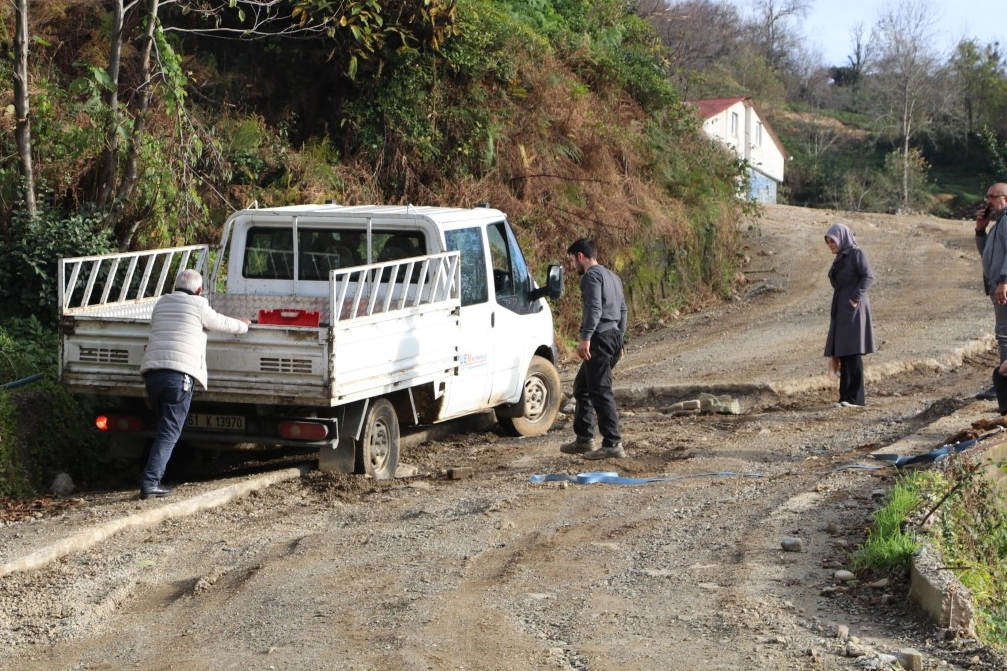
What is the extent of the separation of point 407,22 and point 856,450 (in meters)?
10.3

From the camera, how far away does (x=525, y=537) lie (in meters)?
7.71

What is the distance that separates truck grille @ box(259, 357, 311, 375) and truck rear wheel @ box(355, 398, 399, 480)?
92cm

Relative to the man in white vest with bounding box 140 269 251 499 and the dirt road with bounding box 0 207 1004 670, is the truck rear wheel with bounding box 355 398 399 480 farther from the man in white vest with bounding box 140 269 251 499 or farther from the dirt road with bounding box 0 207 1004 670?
the man in white vest with bounding box 140 269 251 499

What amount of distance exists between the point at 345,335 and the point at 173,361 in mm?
1191

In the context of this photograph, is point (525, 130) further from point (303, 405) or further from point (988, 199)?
point (303, 405)

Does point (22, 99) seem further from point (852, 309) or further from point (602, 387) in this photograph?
point (852, 309)

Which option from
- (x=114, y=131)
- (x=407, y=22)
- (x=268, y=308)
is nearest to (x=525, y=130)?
(x=407, y=22)

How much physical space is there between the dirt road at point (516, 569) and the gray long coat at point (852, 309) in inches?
27.0

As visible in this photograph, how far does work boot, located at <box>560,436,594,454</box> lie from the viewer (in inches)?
419

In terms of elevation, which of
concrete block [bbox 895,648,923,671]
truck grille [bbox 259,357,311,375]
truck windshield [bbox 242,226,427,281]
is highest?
truck windshield [bbox 242,226,427,281]

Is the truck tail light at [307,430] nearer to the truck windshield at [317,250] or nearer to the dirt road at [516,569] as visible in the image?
the dirt road at [516,569]

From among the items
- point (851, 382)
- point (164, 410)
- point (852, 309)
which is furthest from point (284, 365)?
point (851, 382)

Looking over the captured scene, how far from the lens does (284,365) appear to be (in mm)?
8773

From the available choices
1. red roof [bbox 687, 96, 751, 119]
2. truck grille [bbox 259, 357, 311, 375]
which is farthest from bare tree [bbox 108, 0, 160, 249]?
red roof [bbox 687, 96, 751, 119]
